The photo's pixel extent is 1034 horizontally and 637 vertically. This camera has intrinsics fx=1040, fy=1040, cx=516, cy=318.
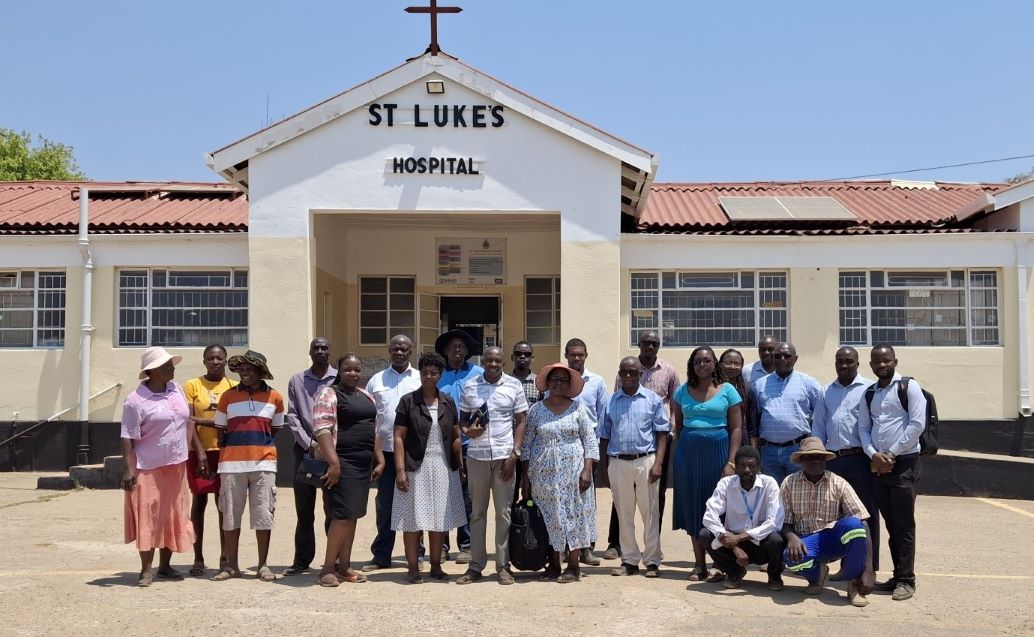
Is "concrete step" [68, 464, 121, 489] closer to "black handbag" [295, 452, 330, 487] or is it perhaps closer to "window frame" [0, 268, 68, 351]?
"window frame" [0, 268, 68, 351]

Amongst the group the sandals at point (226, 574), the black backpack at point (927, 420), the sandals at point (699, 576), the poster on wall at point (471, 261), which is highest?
the poster on wall at point (471, 261)

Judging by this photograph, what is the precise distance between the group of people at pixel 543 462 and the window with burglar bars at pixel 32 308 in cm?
830

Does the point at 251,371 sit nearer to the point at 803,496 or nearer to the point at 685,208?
the point at 803,496

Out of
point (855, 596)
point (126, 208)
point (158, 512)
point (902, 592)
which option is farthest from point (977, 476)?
point (126, 208)

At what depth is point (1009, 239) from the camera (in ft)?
45.9

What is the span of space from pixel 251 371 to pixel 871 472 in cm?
432

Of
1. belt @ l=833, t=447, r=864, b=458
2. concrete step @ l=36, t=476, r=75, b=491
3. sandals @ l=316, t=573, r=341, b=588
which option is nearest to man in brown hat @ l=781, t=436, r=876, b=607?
belt @ l=833, t=447, r=864, b=458

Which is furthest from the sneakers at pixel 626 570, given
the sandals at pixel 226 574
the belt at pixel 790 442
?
the sandals at pixel 226 574

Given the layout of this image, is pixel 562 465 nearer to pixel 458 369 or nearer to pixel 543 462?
pixel 543 462

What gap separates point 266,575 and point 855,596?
3.95 m

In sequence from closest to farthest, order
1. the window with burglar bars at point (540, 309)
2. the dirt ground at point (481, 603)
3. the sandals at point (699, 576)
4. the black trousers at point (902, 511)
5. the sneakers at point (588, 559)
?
the dirt ground at point (481, 603), the black trousers at point (902, 511), the sandals at point (699, 576), the sneakers at point (588, 559), the window with burglar bars at point (540, 309)

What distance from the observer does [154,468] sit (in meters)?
7.06

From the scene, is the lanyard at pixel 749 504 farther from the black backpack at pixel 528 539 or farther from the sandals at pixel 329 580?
the sandals at pixel 329 580

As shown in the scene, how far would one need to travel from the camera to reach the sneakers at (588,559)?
7.86 meters
